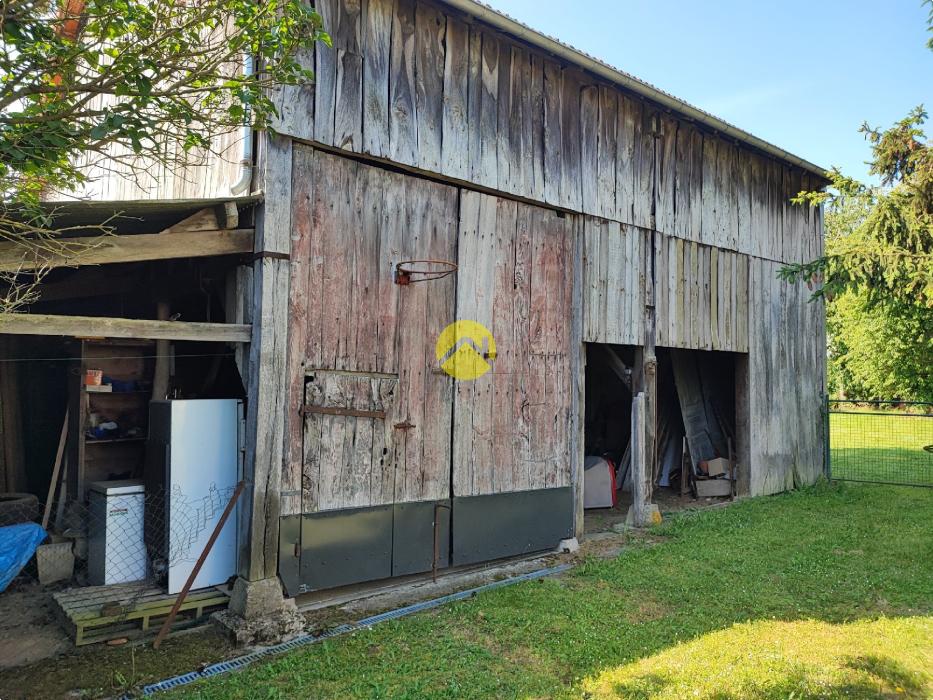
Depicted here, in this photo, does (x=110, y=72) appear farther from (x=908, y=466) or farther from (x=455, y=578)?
(x=908, y=466)

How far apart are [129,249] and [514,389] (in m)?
3.83

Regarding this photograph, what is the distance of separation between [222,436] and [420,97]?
3498 mm

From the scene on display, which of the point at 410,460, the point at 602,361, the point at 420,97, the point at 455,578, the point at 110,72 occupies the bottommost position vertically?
the point at 455,578

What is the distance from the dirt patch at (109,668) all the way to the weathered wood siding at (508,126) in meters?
3.86

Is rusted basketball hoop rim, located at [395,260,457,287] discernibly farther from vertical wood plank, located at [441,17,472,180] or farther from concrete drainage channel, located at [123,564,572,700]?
concrete drainage channel, located at [123,564,572,700]

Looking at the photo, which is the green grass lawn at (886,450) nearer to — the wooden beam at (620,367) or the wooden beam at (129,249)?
the wooden beam at (620,367)

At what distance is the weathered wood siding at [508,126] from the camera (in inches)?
220

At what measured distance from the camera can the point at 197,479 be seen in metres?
5.15

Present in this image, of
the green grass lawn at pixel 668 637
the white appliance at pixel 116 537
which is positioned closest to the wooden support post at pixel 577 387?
the green grass lawn at pixel 668 637

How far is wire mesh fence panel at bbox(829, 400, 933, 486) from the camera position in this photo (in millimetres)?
12793

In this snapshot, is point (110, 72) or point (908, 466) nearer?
point (110, 72)

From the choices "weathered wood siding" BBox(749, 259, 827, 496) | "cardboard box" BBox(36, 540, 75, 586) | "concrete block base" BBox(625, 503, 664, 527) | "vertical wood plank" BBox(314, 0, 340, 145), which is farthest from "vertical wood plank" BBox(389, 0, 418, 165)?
"weathered wood siding" BBox(749, 259, 827, 496)

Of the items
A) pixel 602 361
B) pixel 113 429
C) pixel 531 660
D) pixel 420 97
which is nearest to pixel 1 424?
pixel 113 429

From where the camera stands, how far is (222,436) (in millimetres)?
5270
